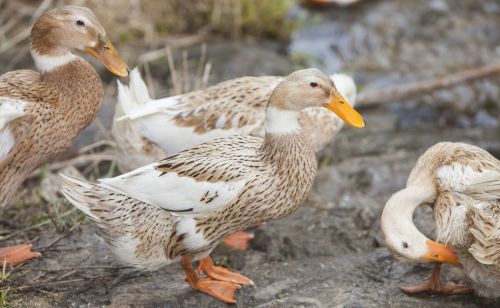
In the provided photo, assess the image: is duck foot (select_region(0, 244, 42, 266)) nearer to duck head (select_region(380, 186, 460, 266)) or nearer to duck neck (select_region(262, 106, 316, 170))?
duck neck (select_region(262, 106, 316, 170))

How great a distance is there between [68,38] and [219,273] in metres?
1.83

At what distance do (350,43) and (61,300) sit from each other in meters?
5.94

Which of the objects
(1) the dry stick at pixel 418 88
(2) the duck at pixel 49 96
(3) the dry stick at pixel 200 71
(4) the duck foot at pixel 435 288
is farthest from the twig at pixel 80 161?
(4) the duck foot at pixel 435 288

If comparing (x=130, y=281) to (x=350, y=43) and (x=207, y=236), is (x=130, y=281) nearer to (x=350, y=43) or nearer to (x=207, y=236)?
(x=207, y=236)

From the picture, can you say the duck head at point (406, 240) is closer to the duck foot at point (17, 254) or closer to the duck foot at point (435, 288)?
the duck foot at point (435, 288)

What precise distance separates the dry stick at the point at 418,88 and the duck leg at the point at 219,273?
349 cm

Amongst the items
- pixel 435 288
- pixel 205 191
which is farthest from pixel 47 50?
pixel 435 288

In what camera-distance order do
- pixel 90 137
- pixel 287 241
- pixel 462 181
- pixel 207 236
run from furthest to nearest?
pixel 90 137 < pixel 287 241 < pixel 462 181 < pixel 207 236

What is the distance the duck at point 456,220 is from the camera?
171 inches

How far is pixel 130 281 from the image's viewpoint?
4871 millimetres

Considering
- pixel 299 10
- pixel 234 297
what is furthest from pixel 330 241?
pixel 299 10

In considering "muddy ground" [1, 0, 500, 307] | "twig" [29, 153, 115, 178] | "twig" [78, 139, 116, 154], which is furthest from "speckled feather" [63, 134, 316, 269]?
"twig" [29, 153, 115, 178]

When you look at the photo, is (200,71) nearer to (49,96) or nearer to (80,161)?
(80,161)

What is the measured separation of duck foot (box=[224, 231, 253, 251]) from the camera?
5.48 metres
